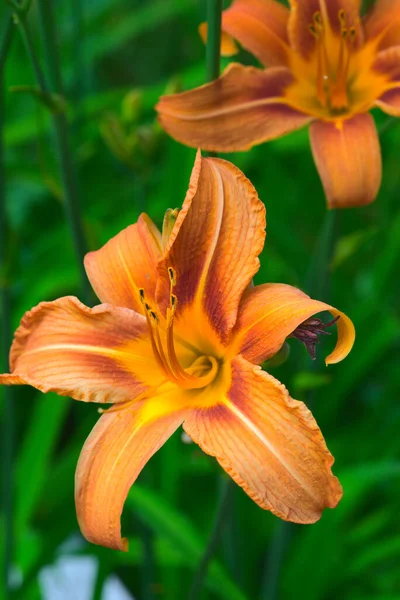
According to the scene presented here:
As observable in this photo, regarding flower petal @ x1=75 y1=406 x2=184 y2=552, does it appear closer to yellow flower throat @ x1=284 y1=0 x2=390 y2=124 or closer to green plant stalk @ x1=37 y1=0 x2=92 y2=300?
green plant stalk @ x1=37 y1=0 x2=92 y2=300

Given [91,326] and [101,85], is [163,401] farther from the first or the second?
[101,85]

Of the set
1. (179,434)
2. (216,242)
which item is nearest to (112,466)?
(216,242)

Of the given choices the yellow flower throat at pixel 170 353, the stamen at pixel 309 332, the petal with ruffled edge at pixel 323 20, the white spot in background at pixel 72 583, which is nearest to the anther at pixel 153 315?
the yellow flower throat at pixel 170 353

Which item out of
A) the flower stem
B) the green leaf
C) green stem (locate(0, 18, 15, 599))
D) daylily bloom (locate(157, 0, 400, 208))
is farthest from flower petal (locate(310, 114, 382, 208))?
the green leaf

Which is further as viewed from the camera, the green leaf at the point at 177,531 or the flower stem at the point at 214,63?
the green leaf at the point at 177,531

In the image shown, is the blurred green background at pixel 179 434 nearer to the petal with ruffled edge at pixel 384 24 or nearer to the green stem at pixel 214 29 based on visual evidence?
the petal with ruffled edge at pixel 384 24

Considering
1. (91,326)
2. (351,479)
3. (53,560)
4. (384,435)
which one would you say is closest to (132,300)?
(91,326)

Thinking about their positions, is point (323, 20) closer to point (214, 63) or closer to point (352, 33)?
point (352, 33)
